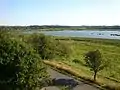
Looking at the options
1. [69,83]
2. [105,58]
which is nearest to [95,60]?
[105,58]

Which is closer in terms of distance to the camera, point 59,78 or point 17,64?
point 17,64

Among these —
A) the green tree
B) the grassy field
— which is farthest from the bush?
the grassy field

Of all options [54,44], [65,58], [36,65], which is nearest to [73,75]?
[36,65]

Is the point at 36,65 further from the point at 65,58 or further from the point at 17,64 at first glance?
the point at 65,58

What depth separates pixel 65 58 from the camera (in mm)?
67750

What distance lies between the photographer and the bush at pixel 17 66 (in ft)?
63.2

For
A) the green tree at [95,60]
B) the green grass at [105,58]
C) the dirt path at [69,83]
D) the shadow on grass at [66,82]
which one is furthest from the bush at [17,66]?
the green grass at [105,58]

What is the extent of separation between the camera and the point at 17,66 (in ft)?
63.2

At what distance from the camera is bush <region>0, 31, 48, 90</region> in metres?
19.3

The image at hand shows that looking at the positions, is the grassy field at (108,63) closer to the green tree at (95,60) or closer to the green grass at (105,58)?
the green grass at (105,58)

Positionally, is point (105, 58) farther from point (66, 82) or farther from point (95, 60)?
point (66, 82)

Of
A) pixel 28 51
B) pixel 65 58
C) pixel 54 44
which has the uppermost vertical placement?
pixel 28 51

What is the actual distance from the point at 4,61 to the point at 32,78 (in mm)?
2545

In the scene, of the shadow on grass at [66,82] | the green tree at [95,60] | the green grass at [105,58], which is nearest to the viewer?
the shadow on grass at [66,82]
